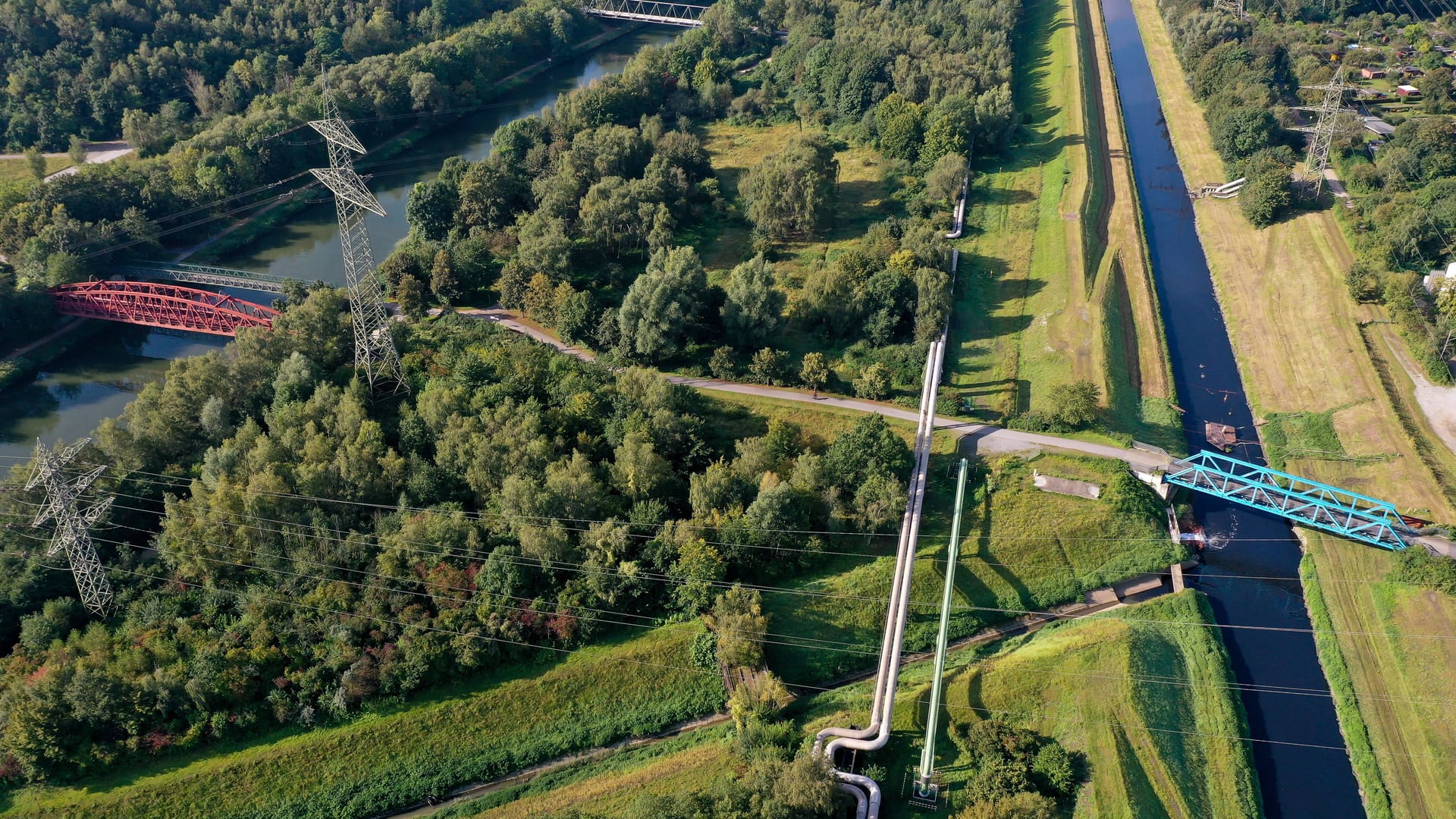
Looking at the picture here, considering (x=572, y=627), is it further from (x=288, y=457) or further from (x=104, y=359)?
(x=104, y=359)

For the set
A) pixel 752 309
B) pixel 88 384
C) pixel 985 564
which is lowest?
pixel 985 564

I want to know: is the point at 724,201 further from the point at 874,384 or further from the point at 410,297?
the point at 874,384

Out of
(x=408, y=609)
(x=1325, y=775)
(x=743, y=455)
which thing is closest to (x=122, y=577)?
(x=408, y=609)

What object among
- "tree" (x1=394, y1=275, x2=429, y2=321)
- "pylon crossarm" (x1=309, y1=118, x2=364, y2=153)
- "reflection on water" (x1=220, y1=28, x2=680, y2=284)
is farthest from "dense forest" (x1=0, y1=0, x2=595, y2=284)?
"pylon crossarm" (x1=309, y1=118, x2=364, y2=153)

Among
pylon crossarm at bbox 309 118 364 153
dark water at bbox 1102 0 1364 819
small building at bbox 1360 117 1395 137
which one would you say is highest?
pylon crossarm at bbox 309 118 364 153

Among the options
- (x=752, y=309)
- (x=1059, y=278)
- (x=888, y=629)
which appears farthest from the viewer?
(x=1059, y=278)

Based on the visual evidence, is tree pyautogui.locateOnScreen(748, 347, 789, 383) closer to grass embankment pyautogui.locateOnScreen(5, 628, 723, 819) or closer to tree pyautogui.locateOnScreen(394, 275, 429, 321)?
grass embankment pyautogui.locateOnScreen(5, 628, 723, 819)

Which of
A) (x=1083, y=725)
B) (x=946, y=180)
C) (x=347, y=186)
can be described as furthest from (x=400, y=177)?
(x=1083, y=725)
